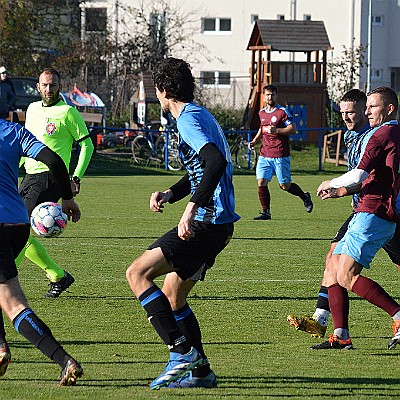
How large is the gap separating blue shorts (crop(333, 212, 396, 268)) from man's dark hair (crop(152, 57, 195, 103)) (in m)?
A: 1.68

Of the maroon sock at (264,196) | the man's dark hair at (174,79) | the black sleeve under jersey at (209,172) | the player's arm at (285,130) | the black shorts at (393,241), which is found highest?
the man's dark hair at (174,79)

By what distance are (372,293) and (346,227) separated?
2.67 feet

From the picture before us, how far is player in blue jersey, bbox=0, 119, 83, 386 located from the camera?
5.64 meters

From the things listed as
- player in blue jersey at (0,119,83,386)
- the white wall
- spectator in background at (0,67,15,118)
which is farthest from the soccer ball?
the white wall

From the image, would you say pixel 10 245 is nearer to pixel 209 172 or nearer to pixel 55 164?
pixel 55 164

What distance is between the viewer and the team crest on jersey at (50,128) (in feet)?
30.8

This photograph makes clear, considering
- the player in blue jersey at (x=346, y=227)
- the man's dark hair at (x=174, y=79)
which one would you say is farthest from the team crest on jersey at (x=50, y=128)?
the man's dark hair at (x=174, y=79)

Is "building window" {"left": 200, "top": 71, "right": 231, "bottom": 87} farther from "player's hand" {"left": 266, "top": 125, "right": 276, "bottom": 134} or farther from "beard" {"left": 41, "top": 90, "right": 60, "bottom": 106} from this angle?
"beard" {"left": 41, "top": 90, "right": 60, "bottom": 106}

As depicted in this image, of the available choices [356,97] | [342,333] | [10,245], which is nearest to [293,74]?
[356,97]

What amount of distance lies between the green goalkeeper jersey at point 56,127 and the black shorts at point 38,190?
9 centimetres

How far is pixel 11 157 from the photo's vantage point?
230 inches

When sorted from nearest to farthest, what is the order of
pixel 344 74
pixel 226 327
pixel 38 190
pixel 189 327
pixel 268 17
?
pixel 189 327 → pixel 226 327 → pixel 38 190 → pixel 344 74 → pixel 268 17

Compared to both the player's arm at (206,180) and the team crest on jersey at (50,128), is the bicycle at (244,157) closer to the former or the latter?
the team crest on jersey at (50,128)

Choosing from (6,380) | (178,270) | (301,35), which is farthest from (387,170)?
(301,35)
